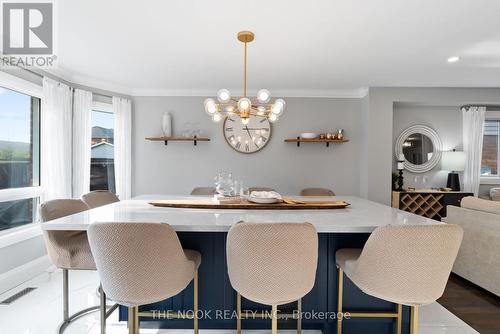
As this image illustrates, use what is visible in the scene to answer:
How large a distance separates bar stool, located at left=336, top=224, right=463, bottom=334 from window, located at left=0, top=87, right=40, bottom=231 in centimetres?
345

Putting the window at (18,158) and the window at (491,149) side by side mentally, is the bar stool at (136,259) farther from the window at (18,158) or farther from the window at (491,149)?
the window at (491,149)

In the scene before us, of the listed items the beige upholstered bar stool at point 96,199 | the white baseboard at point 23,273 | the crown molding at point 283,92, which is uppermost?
the crown molding at point 283,92

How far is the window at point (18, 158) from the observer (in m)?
2.74

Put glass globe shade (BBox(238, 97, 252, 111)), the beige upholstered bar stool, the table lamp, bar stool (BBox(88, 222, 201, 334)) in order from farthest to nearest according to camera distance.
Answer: the table lamp, the beige upholstered bar stool, glass globe shade (BBox(238, 97, 252, 111)), bar stool (BBox(88, 222, 201, 334))

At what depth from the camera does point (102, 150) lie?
3.95 metres

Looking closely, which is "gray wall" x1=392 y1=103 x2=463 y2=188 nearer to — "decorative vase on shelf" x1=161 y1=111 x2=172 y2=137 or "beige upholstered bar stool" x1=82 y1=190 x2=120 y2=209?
"decorative vase on shelf" x1=161 y1=111 x2=172 y2=137

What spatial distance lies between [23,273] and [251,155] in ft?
10.2

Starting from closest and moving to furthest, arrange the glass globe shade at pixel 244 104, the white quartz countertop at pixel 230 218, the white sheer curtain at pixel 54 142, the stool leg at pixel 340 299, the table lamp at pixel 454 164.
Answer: the white quartz countertop at pixel 230 218 → the stool leg at pixel 340 299 → the glass globe shade at pixel 244 104 → the white sheer curtain at pixel 54 142 → the table lamp at pixel 454 164

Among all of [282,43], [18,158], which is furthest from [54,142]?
[282,43]

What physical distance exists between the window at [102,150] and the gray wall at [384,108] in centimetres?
394

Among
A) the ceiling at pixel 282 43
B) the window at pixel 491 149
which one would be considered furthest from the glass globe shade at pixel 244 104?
the window at pixel 491 149

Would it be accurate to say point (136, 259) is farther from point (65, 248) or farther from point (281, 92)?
point (281, 92)

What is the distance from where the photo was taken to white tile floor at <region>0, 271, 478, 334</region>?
1.94 metres

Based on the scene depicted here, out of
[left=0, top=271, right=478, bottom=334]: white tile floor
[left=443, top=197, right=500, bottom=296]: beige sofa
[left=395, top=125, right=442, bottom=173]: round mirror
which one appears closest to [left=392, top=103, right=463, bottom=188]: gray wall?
[left=395, top=125, right=442, bottom=173]: round mirror
